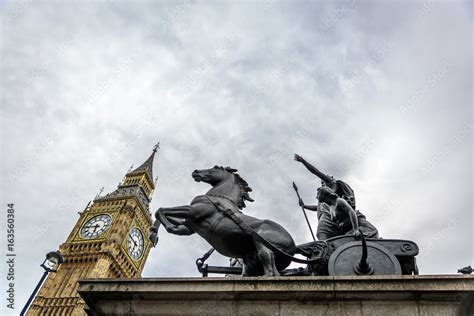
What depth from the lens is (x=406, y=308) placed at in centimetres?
559

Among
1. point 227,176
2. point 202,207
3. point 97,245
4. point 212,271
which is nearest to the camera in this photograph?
point 202,207

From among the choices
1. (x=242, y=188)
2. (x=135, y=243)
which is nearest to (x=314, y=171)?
(x=242, y=188)

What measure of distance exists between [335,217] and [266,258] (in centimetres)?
250

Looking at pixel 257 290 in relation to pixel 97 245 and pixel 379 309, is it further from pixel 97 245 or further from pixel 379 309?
pixel 97 245

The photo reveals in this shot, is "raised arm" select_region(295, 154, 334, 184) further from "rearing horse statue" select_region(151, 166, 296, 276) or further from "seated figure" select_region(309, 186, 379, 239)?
"rearing horse statue" select_region(151, 166, 296, 276)

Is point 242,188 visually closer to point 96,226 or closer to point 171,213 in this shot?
Answer: point 171,213

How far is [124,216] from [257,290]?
8371cm

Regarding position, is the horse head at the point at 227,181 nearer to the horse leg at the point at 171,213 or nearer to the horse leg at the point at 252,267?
the horse leg at the point at 171,213

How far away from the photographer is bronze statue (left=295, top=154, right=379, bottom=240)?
337 inches

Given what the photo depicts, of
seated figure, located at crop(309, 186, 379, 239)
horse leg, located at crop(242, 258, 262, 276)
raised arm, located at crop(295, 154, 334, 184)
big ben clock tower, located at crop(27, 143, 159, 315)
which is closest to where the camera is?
horse leg, located at crop(242, 258, 262, 276)

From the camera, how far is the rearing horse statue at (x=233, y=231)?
7.08 m

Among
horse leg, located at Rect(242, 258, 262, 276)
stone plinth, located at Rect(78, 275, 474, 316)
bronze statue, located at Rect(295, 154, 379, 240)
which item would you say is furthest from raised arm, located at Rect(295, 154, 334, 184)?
stone plinth, located at Rect(78, 275, 474, 316)

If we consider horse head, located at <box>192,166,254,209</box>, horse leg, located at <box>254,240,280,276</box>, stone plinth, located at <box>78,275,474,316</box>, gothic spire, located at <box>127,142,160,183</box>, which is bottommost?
stone plinth, located at <box>78,275,474,316</box>

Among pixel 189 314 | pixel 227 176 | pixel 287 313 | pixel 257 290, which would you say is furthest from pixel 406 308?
pixel 227 176
